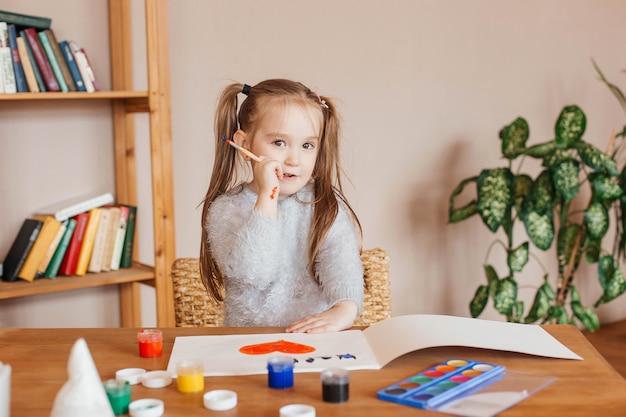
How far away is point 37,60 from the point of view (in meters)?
2.57

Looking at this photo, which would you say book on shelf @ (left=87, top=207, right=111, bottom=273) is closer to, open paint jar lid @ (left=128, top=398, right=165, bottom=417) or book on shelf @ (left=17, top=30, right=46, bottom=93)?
book on shelf @ (left=17, top=30, right=46, bottom=93)

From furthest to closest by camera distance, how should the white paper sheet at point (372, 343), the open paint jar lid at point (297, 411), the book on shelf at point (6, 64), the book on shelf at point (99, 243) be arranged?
the book on shelf at point (99, 243), the book on shelf at point (6, 64), the white paper sheet at point (372, 343), the open paint jar lid at point (297, 411)

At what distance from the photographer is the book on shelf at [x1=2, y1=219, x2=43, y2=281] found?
8.63 ft

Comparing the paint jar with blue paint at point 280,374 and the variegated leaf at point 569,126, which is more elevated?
the variegated leaf at point 569,126

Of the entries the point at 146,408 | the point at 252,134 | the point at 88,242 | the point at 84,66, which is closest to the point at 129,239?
the point at 88,242

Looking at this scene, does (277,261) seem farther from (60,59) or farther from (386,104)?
(386,104)

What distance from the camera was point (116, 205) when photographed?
2.88m

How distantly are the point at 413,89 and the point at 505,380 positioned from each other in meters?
2.50

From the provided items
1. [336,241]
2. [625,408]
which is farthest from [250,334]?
[625,408]

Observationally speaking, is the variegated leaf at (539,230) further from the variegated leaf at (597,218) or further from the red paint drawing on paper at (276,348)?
the red paint drawing on paper at (276,348)

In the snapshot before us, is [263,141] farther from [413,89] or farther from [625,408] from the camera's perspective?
[413,89]

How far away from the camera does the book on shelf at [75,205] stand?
2689 millimetres

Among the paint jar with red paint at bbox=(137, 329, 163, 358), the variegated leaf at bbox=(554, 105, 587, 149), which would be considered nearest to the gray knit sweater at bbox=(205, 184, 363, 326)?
the paint jar with red paint at bbox=(137, 329, 163, 358)

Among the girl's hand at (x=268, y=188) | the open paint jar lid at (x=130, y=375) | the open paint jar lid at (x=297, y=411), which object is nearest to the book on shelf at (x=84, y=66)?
the girl's hand at (x=268, y=188)
